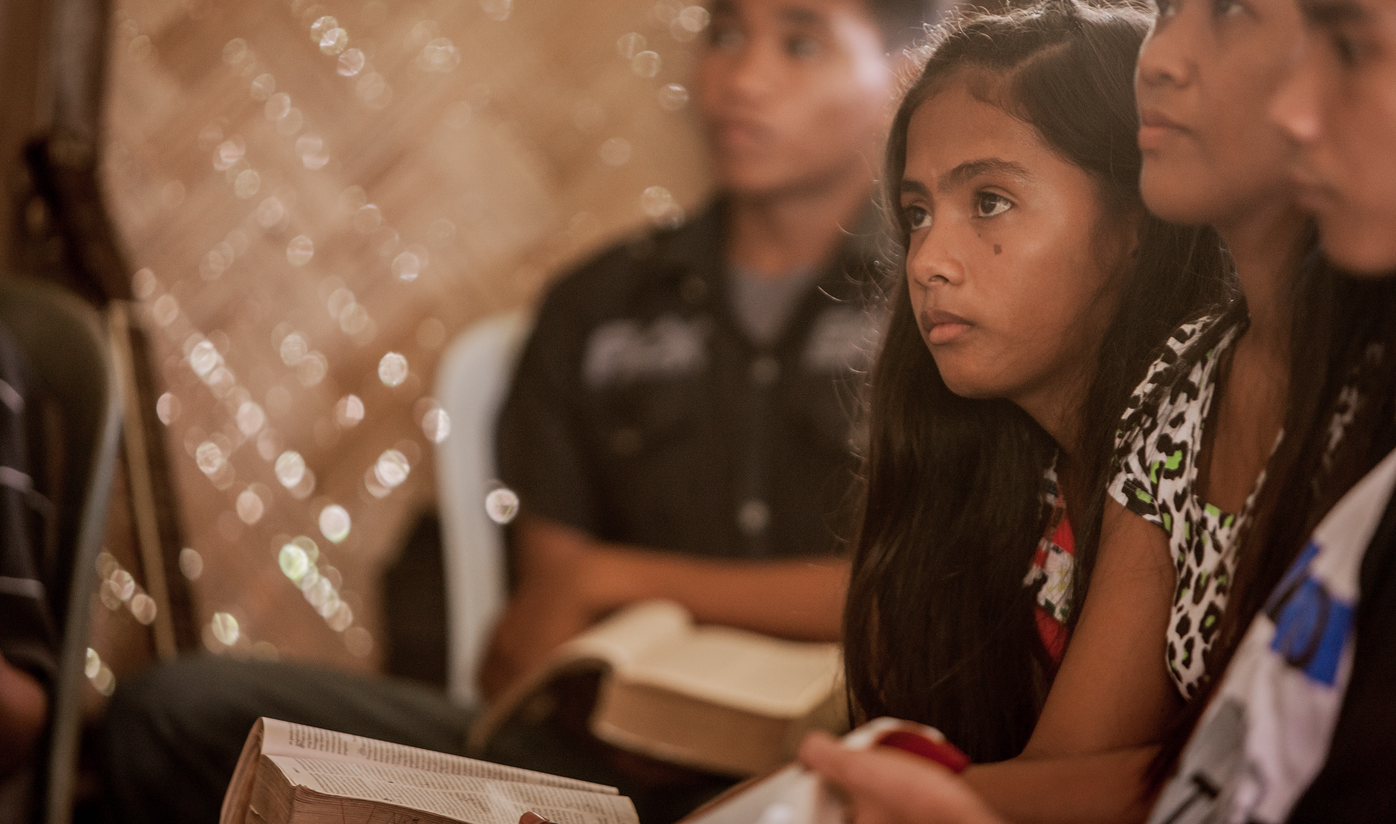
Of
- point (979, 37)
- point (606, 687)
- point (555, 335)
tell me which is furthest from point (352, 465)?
point (979, 37)

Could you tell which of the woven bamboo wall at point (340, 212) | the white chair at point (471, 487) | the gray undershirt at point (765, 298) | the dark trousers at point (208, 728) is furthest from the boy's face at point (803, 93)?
the dark trousers at point (208, 728)

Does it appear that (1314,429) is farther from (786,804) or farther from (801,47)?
(801,47)

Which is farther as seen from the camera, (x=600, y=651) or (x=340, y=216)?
(x=340, y=216)

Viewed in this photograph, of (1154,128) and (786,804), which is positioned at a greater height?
(1154,128)

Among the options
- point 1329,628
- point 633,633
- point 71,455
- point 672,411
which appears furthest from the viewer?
point 672,411

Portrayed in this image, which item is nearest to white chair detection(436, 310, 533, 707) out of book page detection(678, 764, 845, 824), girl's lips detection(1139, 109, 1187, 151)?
book page detection(678, 764, 845, 824)

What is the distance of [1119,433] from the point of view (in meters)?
0.40

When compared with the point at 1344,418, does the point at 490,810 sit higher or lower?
lower

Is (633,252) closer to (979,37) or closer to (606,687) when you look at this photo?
(606,687)

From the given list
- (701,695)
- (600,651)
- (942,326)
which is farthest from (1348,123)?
(600,651)

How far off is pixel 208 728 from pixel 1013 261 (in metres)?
0.83

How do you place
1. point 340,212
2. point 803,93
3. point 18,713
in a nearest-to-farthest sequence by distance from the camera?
point 18,713, point 803,93, point 340,212

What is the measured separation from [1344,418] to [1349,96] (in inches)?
4.2

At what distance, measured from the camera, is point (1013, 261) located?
0.40 meters
